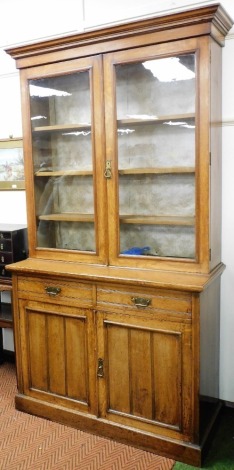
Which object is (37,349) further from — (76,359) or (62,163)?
(62,163)

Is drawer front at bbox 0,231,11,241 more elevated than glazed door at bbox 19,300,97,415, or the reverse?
drawer front at bbox 0,231,11,241

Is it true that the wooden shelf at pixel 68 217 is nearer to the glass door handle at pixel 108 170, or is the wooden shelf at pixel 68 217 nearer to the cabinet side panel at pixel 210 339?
the glass door handle at pixel 108 170

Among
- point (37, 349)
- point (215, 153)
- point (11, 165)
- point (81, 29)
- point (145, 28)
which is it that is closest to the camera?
point (145, 28)

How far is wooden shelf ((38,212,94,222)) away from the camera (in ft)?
8.57

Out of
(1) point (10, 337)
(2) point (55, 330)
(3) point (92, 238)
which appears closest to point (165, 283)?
(3) point (92, 238)

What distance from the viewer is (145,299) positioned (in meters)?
2.22

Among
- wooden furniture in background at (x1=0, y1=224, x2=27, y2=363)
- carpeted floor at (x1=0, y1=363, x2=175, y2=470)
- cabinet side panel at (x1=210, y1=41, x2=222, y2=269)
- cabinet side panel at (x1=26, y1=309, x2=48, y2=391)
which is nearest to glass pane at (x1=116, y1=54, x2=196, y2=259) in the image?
cabinet side panel at (x1=210, y1=41, x2=222, y2=269)

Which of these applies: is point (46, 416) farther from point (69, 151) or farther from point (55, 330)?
point (69, 151)

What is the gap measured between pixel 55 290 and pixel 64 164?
0.79 m

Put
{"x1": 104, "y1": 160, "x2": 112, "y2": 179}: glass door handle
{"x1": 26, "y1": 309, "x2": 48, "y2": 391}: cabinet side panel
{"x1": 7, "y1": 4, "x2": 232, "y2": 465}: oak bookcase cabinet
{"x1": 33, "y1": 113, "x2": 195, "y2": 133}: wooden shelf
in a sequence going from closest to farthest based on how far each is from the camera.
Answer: {"x1": 7, "y1": 4, "x2": 232, "y2": 465}: oak bookcase cabinet → {"x1": 33, "y1": 113, "x2": 195, "y2": 133}: wooden shelf → {"x1": 104, "y1": 160, "x2": 112, "y2": 179}: glass door handle → {"x1": 26, "y1": 309, "x2": 48, "y2": 391}: cabinet side panel

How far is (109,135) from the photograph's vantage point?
238cm

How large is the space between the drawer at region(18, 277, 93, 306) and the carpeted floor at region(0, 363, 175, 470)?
75cm

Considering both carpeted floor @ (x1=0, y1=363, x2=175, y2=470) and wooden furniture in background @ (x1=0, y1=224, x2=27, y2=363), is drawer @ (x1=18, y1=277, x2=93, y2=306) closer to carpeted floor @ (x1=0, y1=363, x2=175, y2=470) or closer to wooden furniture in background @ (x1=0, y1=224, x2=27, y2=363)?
wooden furniture in background @ (x1=0, y1=224, x2=27, y2=363)

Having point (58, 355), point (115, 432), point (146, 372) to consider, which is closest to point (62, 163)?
point (58, 355)
